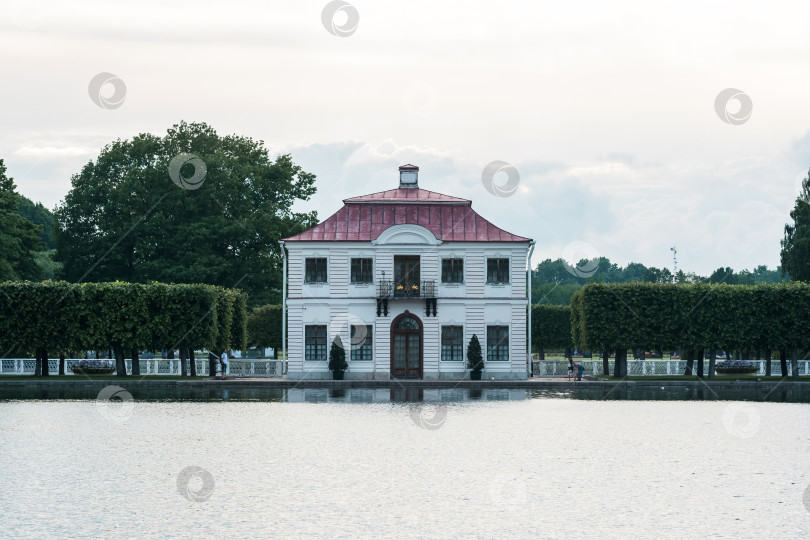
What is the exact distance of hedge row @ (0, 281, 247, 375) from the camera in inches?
2073

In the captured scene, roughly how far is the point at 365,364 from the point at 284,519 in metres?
41.1

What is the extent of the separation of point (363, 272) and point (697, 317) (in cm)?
1844

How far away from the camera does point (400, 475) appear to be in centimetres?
1755

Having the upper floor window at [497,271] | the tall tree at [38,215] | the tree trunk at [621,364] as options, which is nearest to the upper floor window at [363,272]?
the upper floor window at [497,271]

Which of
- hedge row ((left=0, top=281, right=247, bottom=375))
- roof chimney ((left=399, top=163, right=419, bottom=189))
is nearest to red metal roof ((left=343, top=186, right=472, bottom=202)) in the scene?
roof chimney ((left=399, top=163, right=419, bottom=189))

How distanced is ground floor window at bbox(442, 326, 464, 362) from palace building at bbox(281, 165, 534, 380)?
0.05 metres

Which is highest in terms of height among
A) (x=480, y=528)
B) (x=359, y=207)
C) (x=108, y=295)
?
(x=359, y=207)

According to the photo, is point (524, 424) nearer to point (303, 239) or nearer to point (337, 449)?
point (337, 449)

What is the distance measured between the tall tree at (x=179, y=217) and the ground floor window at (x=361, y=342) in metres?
16.4

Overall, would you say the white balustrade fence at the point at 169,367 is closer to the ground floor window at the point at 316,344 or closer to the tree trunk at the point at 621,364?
the ground floor window at the point at 316,344

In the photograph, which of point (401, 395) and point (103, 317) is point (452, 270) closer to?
point (401, 395)

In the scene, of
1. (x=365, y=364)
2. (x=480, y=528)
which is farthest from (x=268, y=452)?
(x=365, y=364)

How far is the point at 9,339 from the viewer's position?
52500 millimetres

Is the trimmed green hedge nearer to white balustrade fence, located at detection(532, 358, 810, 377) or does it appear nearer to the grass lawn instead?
white balustrade fence, located at detection(532, 358, 810, 377)
